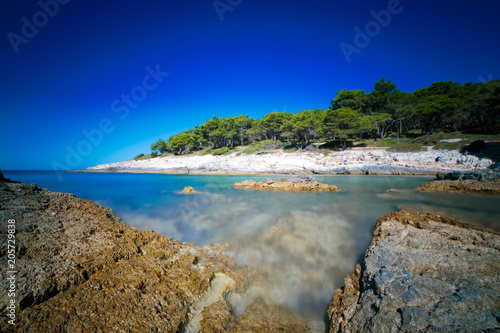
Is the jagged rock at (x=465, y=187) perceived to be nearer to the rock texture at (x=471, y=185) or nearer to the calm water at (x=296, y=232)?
the rock texture at (x=471, y=185)

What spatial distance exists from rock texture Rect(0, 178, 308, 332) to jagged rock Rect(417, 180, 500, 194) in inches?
497

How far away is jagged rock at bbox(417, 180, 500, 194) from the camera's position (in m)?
9.45

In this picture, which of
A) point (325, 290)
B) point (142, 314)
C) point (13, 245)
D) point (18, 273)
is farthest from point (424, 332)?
point (13, 245)

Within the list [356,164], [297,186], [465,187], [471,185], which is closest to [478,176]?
[471,185]

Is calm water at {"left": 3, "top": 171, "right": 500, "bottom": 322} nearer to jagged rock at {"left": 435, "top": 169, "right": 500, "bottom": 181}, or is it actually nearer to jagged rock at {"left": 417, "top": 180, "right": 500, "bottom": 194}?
jagged rock at {"left": 417, "top": 180, "right": 500, "bottom": 194}

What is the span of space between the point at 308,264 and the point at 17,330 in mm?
3662

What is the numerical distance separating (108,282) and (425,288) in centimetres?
357

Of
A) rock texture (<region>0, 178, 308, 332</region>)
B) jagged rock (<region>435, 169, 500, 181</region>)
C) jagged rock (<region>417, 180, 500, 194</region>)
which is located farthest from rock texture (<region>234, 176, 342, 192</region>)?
rock texture (<region>0, 178, 308, 332</region>)

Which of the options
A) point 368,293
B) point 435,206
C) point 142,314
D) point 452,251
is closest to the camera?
point 142,314

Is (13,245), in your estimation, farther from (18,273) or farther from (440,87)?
(440,87)

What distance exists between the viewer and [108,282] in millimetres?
2305

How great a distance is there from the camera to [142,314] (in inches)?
78.1

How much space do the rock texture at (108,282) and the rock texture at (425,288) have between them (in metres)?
0.84

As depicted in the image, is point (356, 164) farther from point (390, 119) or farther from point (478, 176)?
point (390, 119)
